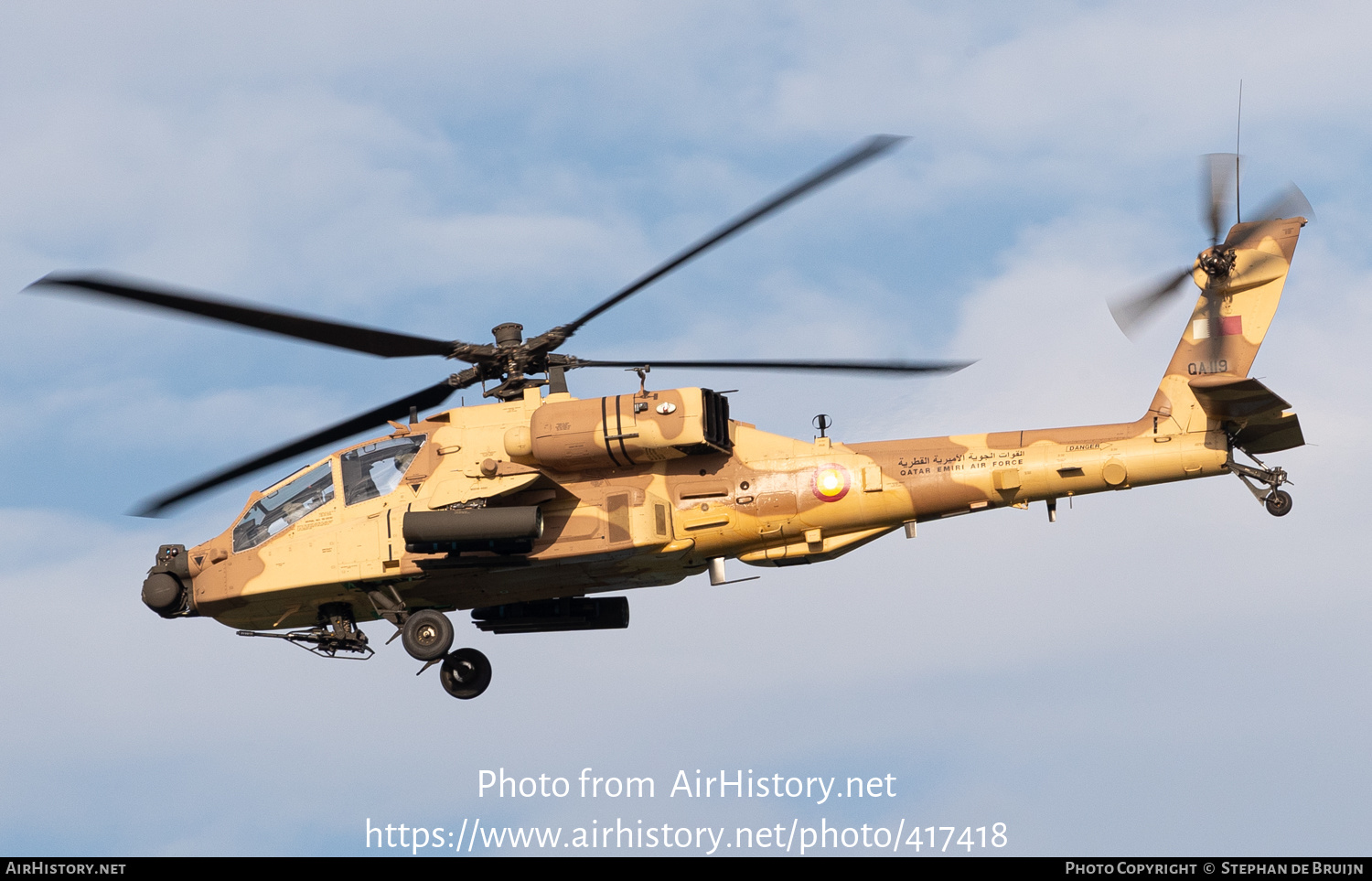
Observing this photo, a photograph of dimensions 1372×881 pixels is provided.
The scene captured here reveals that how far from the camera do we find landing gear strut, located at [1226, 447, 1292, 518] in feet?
71.2

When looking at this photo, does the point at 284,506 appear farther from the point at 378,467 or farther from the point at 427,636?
the point at 427,636

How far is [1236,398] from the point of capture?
21.7 m

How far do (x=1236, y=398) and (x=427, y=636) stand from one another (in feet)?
36.5

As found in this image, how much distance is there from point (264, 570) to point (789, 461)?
7.53m

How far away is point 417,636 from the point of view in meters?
23.5

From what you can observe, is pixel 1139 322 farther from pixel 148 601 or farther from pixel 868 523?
pixel 148 601

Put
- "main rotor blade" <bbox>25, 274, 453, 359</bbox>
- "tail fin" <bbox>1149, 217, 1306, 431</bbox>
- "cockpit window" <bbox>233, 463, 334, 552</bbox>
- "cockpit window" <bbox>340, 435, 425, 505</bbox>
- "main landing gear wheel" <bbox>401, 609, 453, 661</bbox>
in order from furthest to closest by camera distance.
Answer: "cockpit window" <bbox>233, 463, 334, 552</bbox>
"cockpit window" <bbox>340, 435, 425, 505</bbox>
"main landing gear wheel" <bbox>401, 609, 453, 661</bbox>
"tail fin" <bbox>1149, 217, 1306, 431</bbox>
"main rotor blade" <bbox>25, 274, 453, 359</bbox>

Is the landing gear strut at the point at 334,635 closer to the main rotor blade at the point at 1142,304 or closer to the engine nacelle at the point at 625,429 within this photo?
the engine nacelle at the point at 625,429

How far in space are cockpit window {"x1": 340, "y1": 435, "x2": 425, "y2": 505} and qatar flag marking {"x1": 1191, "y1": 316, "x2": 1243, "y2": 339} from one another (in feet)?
35.2

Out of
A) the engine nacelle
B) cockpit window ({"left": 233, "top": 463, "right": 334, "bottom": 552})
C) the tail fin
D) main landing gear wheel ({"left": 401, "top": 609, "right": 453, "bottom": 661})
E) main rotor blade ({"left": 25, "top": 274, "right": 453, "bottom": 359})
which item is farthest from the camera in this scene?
cockpit window ({"left": 233, "top": 463, "right": 334, "bottom": 552})

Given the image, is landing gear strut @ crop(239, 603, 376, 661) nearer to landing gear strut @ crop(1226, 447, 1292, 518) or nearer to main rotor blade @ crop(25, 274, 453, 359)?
main rotor blade @ crop(25, 274, 453, 359)

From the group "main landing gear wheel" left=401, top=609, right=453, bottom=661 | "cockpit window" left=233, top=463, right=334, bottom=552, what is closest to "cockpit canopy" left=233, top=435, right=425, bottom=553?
"cockpit window" left=233, top=463, right=334, bottom=552

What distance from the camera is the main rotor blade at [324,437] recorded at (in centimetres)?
2386
